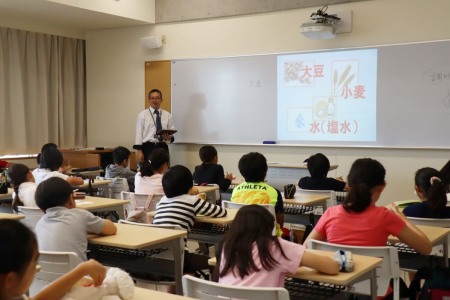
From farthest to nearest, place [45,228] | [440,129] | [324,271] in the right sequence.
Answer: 1. [440,129]
2. [45,228]
3. [324,271]

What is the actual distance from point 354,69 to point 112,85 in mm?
4280

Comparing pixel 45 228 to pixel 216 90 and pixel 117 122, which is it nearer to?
pixel 216 90

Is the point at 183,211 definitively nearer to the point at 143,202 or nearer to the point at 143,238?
the point at 143,238

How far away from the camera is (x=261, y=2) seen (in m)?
7.81

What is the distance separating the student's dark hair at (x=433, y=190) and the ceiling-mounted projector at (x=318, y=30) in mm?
3482

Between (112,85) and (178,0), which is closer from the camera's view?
(178,0)

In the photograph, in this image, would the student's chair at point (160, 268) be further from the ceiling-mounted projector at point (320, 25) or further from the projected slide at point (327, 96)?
the projected slide at point (327, 96)

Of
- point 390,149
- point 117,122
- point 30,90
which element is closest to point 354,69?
point 390,149

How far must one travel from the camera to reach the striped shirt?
361 centimetres

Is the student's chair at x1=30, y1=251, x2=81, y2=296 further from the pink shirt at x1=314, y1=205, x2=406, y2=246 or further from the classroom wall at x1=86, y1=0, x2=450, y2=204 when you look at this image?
the classroom wall at x1=86, y1=0, x2=450, y2=204

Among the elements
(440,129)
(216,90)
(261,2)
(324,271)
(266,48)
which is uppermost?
(261,2)

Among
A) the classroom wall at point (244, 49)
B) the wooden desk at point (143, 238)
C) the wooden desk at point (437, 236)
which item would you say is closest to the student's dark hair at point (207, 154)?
the wooden desk at point (143, 238)

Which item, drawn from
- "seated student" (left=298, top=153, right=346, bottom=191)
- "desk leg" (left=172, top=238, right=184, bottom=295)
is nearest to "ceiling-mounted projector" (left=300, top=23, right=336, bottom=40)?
"seated student" (left=298, top=153, right=346, bottom=191)

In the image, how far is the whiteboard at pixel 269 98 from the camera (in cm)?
664
